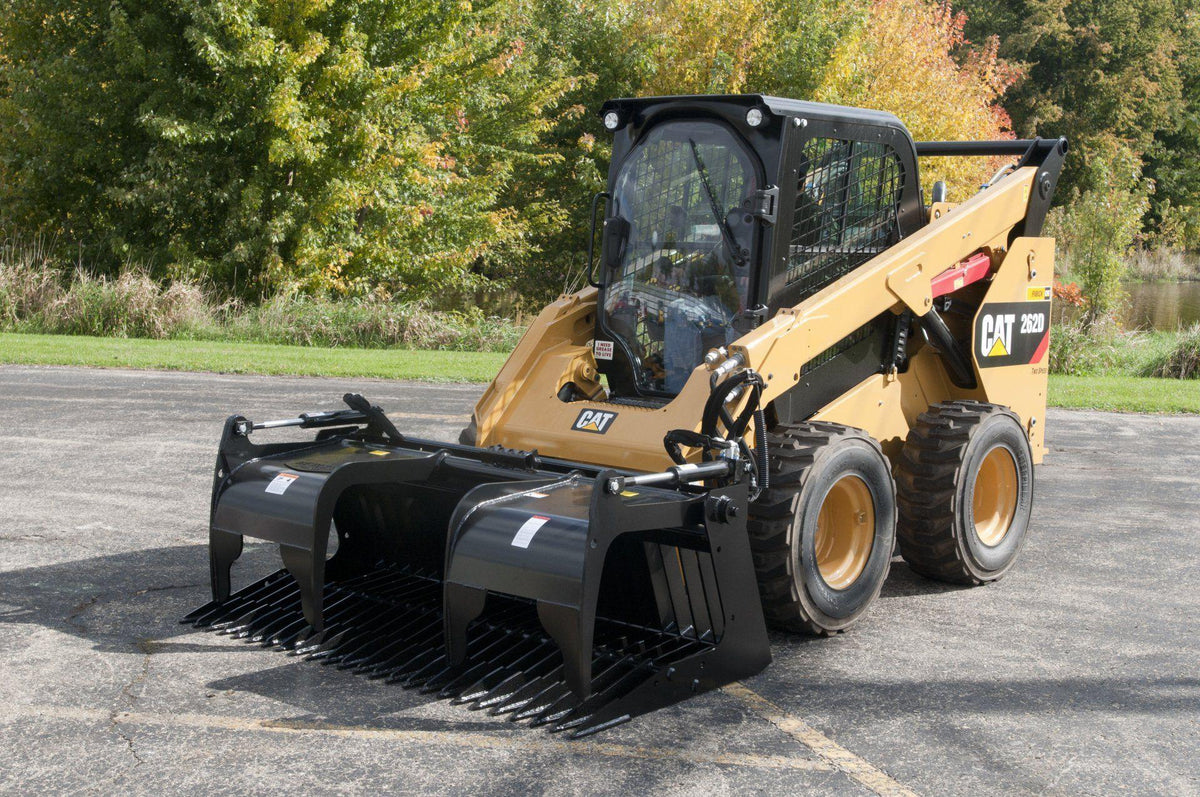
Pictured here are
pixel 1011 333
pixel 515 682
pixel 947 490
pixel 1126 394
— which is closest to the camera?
pixel 515 682

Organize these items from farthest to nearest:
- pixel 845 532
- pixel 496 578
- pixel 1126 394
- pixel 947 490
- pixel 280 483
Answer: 1. pixel 1126 394
2. pixel 947 490
3. pixel 845 532
4. pixel 280 483
5. pixel 496 578

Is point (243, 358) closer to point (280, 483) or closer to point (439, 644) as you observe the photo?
point (280, 483)

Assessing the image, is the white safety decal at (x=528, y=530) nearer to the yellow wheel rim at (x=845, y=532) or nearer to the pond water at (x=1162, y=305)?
the yellow wheel rim at (x=845, y=532)

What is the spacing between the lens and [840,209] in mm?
6316

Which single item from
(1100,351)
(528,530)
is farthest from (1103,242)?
(528,530)

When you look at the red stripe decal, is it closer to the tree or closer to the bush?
the bush

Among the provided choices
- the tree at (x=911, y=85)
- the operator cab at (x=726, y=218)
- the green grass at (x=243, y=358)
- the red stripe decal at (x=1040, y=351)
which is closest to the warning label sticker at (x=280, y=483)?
the operator cab at (x=726, y=218)

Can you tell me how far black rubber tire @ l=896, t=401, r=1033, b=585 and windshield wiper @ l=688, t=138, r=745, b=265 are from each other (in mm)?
1402

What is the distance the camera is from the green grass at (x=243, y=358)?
14773 millimetres

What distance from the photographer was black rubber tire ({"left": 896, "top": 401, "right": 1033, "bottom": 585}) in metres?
6.27

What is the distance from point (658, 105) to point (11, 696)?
13.2ft

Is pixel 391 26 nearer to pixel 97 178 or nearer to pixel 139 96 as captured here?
pixel 139 96

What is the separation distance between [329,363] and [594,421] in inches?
397

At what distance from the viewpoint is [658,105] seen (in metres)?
6.29
